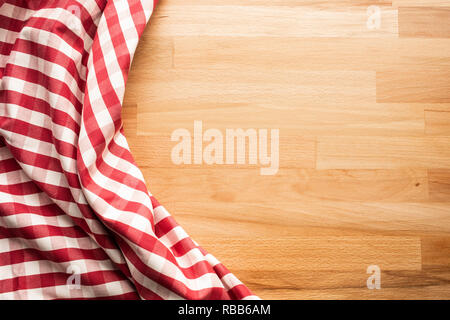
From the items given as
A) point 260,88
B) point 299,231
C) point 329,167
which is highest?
point 260,88

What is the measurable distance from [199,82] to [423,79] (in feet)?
1.35

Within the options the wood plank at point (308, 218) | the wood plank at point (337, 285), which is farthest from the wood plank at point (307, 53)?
the wood plank at point (337, 285)

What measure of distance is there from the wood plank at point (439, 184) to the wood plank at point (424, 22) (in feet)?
0.84

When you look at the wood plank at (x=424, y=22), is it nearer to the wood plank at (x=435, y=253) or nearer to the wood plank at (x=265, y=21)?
the wood plank at (x=265, y=21)

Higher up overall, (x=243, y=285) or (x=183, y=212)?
(x=183, y=212)

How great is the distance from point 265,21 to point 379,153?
0.32 meters

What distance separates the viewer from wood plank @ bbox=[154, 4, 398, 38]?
722 millimetres

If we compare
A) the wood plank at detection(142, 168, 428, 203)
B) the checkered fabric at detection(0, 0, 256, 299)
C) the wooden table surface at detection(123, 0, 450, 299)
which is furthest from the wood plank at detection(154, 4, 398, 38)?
the wood plank at detection(142, 168, 428, 203)

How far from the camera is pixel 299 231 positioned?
687 millimetres

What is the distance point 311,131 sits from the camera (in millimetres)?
706

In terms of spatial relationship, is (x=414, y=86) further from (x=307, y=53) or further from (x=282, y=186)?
(x=282, y=186)

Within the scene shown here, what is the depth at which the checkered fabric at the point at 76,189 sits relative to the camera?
1.96ft

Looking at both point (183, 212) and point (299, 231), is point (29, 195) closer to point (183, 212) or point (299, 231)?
point (183, 212)

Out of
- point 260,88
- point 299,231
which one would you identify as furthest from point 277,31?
point 299,231
